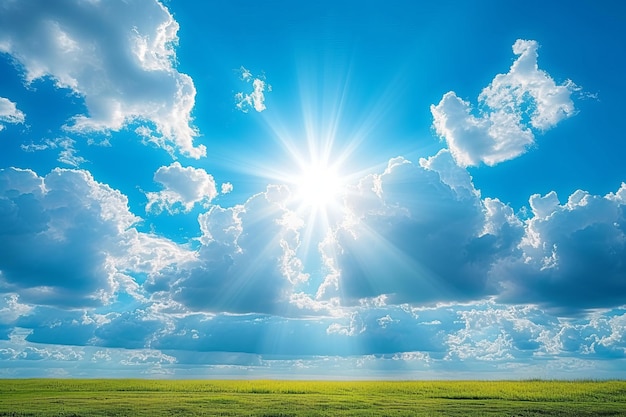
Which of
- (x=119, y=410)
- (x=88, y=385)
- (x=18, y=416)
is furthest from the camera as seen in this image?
(x=88, y=385)

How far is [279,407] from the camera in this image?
51.5m

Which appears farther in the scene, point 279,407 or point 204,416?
point 279,407

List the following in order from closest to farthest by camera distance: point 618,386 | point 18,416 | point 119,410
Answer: point 18,416, point 119,410, point 618,386

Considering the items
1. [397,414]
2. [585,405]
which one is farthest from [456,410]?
[585,405]

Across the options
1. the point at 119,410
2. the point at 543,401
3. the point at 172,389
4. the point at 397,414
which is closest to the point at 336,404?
the point at 397,414

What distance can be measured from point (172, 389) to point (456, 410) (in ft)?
165

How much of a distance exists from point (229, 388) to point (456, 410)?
145ft

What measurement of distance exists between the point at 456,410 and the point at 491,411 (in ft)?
11.7

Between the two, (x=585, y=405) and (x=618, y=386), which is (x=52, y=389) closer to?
(x=585, y=405)

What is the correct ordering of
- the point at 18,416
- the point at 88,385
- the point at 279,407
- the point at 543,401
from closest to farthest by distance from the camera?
1. the point at 18,416
2. the point at 279,407
3. the point at 543,401
4. the point at 88,385

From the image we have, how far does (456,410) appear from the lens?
49.3 m

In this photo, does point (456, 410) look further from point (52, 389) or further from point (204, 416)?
point (52, 389)

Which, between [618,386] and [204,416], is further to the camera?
[618,386]

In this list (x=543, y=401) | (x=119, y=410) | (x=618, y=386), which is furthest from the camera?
(x=618, y=386)
